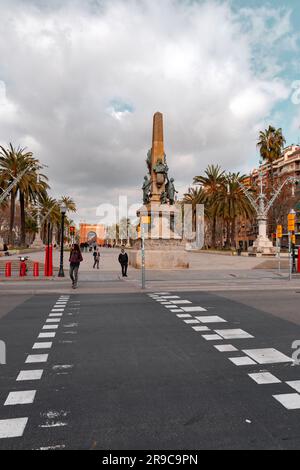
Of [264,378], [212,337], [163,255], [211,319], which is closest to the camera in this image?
[264,378]

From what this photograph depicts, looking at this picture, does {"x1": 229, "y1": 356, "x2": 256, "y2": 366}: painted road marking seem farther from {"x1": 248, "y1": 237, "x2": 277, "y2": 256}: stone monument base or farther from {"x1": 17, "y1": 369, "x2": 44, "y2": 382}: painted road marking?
{"x1": 248, "y1": 237, "x2": 277, "y2": 256}: stone monument base

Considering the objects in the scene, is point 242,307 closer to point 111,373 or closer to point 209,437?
point 111,373

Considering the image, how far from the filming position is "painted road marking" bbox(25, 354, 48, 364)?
5.68 metres

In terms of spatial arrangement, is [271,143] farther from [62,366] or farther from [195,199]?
[62,366]

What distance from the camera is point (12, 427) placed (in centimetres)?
357

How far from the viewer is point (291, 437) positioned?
339cm

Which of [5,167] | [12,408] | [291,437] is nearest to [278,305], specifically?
[291,437]

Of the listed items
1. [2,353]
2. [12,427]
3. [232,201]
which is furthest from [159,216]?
[232,201]

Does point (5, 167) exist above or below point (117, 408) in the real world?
above

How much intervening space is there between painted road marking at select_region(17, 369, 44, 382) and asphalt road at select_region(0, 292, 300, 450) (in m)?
0.01

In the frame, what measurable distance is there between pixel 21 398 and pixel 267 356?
3.67 m

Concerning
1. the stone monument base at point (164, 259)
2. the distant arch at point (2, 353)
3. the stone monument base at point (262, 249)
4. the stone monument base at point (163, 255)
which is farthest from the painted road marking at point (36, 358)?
the stone monument base at point (262, 249)

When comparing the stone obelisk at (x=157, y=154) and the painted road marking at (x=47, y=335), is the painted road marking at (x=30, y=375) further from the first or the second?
the stone obelisk at (x=157, y=154)
